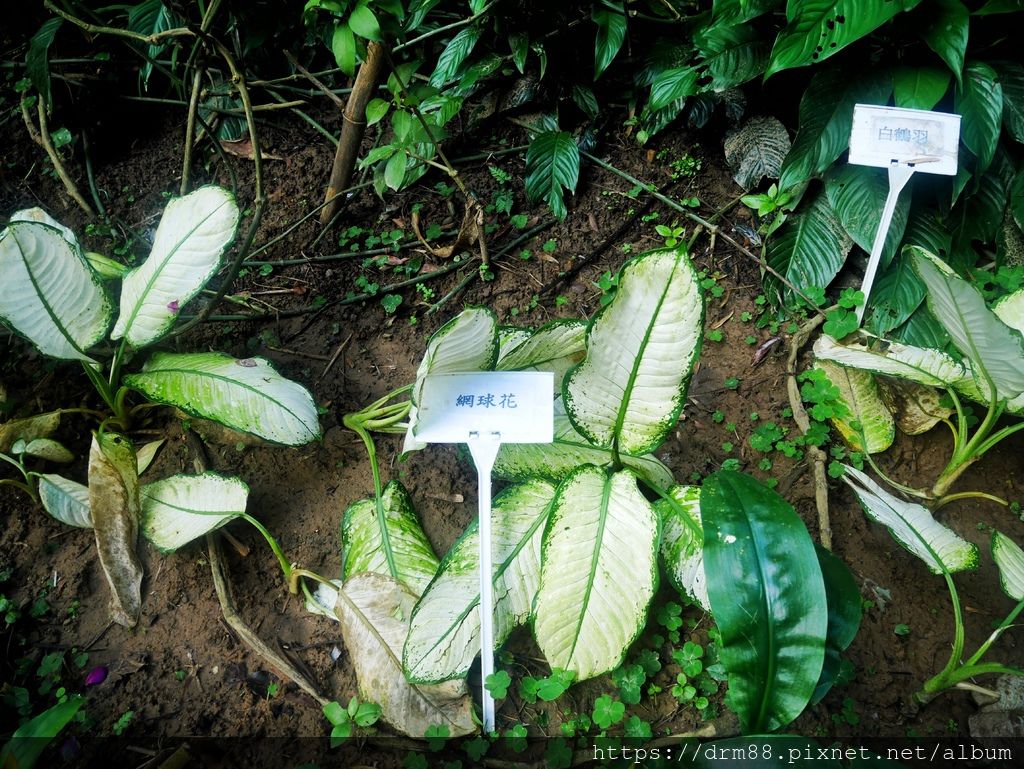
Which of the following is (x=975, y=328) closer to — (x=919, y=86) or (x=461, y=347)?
(x=919, y=86)

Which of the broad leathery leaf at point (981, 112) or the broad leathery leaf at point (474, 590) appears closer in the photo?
the broad leathery leaf at point (474, 590)

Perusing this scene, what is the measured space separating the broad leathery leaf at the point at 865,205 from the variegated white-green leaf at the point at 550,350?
90cm

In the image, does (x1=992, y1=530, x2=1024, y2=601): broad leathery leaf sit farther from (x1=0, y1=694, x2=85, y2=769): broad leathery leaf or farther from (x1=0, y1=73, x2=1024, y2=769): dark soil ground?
(x1=0, y1=694, x2=85, y2=769): broad leathery leaf

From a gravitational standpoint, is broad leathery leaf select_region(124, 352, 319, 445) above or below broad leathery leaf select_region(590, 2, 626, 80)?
below

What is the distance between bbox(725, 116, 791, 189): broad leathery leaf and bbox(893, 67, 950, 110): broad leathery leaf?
290 mm

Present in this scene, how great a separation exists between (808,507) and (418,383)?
2.98ft

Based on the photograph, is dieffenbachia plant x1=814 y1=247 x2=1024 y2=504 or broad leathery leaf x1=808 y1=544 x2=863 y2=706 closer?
broad leathery leaf x1=808 y1=544 x2=863 y2=706

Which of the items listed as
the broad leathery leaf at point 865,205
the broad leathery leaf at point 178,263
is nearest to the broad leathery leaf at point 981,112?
the broad leathery leaf at point 865,205

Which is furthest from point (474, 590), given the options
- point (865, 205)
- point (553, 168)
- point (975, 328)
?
point (865, 205)

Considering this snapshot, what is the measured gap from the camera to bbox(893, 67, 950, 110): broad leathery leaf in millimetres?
1632

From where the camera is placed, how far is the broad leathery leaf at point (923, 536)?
3.90 ft

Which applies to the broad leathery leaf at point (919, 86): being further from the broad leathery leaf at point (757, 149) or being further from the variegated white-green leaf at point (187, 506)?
the variegated white-green leaf at point (187, 506)

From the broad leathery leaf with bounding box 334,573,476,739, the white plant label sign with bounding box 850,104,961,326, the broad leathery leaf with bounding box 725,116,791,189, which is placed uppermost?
the white plant label sign with bounding box 850,104,961,326

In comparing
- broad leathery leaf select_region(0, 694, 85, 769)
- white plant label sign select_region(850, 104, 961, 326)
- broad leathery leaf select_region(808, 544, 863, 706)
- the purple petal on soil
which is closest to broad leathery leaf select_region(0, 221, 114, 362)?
the purple petal on soil
